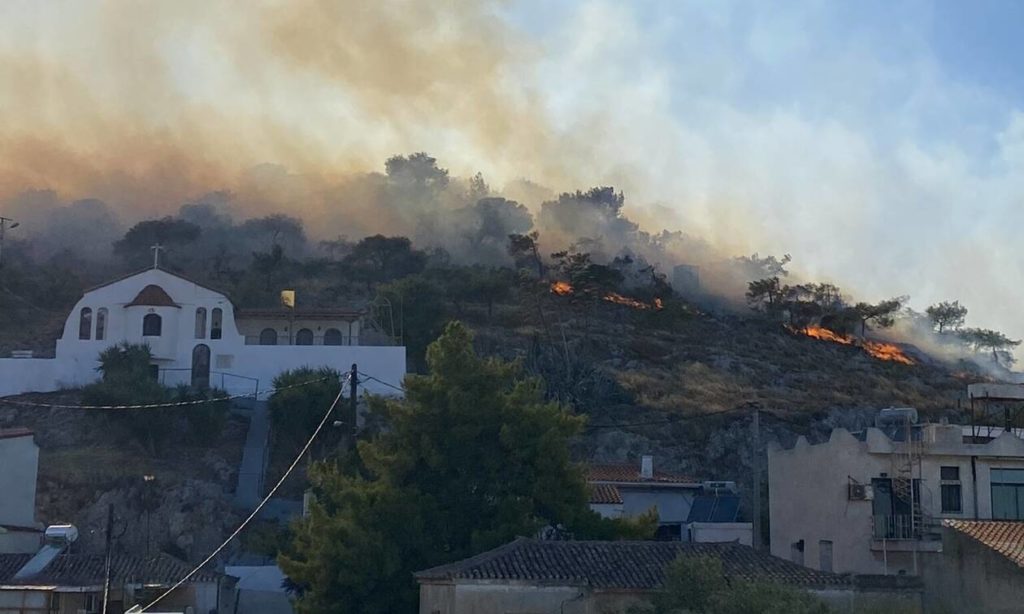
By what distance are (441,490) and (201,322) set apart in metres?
32.0

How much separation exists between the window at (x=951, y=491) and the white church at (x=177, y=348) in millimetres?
27414

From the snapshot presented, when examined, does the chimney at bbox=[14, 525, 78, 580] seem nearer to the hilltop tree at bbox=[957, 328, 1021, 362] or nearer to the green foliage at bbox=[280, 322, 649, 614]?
the green foliage at bbox=[280, 322, 649, 614]

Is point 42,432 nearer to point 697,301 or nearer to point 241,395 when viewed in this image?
point 241,395

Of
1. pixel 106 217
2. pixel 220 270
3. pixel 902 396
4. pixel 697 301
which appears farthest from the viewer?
pixel 106 217

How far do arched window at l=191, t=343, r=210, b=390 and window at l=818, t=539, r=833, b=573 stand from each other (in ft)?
107

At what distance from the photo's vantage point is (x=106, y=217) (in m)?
119

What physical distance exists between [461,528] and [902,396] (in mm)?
55694

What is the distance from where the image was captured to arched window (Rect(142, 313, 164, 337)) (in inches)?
2520

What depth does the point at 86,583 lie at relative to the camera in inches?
1395

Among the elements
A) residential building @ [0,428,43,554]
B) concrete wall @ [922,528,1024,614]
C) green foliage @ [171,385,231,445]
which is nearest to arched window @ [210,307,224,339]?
green foliage @ [171,385,231,445]

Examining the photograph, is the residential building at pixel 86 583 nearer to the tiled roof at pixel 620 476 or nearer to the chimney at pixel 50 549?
the chimney at pixel 50 549

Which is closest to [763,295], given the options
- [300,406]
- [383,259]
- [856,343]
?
[856,343]

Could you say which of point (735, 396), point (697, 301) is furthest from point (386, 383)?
point (697, 301)

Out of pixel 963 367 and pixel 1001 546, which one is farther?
pixel 963 367
